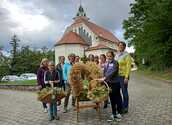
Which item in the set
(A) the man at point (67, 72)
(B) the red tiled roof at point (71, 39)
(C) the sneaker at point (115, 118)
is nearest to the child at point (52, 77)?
(A) the man at point (67, 72)

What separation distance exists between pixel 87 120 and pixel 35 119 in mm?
→ 1612

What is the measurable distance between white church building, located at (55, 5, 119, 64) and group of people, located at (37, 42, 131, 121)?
63358mm

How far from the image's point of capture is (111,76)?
888 centimetres

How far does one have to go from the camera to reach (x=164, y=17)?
29.4 meters

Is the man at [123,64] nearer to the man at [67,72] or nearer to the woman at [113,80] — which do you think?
the woman at [113,80]

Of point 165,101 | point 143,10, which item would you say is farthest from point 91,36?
point 165,101

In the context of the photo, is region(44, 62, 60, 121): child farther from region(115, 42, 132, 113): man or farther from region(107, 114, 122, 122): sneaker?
region(115, 42, 132, 113): man

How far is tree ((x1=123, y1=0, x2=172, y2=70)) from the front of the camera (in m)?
29.3

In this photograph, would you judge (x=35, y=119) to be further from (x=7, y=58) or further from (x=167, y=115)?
(x=7, y=58)

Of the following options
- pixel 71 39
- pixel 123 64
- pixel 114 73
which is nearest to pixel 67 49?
pixel 71 39

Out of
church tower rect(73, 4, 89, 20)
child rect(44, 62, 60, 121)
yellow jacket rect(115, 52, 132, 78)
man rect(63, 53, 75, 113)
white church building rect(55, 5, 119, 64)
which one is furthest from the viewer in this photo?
church tower rect(73, 4, 89, 20)

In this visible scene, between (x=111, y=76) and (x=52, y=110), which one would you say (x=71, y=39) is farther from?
(x=111, y=76)

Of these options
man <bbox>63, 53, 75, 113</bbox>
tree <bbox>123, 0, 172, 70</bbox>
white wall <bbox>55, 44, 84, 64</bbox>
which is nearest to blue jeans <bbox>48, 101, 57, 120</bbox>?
man <bbox>63, 53, 75, 113</bbox>

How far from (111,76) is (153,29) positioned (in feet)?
77.6
